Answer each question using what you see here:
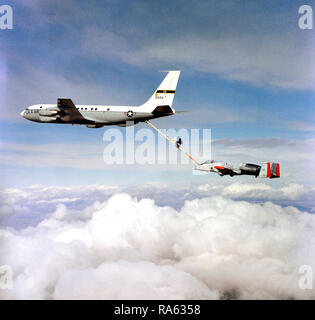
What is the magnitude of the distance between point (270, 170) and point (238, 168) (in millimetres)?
4132

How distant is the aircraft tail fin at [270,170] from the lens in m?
41.2

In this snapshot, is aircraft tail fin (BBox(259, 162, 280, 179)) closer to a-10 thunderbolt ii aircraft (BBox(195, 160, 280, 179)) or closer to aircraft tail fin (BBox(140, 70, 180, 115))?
a-10 thunderbolt ii aircraft (BBox(195, 160, 280, 179))

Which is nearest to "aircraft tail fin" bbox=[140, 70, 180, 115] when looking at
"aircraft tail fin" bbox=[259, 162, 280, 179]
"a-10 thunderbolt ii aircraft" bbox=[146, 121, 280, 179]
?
"a-10 thunderbolt ii aircraft" bbox=[146, 121, 280, 179]

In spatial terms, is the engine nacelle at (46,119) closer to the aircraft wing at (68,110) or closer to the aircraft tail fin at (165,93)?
the aircraft wing at (68,110)

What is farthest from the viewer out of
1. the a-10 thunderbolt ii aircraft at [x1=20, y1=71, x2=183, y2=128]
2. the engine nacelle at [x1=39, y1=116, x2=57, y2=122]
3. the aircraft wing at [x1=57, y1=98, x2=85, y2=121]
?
the engine nacelle at [x1=39, y1=116, x2=57, y2=122]

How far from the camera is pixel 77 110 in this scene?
44688 mm

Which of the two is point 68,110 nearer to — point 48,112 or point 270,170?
point 48,112

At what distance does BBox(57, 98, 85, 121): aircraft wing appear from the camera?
143 ft

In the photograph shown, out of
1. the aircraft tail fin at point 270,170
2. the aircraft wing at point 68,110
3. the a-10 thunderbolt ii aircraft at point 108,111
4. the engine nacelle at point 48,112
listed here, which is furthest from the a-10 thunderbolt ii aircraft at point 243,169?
the engine nacelle at point 48,112

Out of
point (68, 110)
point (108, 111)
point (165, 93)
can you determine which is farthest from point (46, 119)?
point (165, 93)

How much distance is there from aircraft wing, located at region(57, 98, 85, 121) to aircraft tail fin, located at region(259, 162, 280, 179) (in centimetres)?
2660
